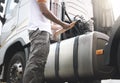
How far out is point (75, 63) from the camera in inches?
131

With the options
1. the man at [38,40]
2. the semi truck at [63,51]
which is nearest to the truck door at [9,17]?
the semi truck at [63,51]

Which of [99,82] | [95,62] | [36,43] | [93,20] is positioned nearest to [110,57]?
[95,62]

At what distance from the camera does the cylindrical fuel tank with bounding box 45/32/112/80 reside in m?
3.05

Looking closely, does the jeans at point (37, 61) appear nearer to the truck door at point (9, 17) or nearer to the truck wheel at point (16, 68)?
the truck wheel at point (16, 68)

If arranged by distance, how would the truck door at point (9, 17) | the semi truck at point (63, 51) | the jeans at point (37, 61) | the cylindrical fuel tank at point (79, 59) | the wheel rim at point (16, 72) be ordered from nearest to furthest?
the jeans at point (37, 61)
the semi truck at point (63, 51)
the cylindrical fuel tank at point (79, 59)
the wheel rim at point (16, 72)
the truck door at point (9, 17)

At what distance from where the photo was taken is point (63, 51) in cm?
365

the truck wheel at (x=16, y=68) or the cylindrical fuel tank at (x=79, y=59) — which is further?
the truck wheel at (x=16, y=68)

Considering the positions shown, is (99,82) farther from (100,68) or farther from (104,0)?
(104,0)

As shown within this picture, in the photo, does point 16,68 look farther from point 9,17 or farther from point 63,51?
point 9,17

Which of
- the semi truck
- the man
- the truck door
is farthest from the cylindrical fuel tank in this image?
the truck door

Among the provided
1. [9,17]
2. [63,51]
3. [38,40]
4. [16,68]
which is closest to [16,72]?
[16,68]

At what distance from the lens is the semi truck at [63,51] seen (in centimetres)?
289

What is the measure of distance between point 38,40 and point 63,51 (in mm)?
1110

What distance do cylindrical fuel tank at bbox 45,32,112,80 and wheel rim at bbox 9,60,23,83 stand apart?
1.84 feet
